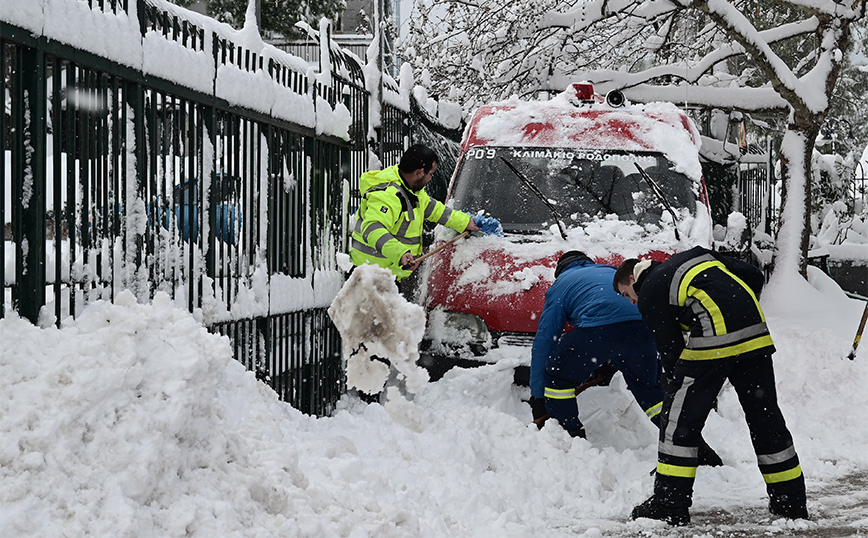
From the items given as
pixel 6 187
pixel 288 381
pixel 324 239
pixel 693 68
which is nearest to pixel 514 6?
pixel 693 68

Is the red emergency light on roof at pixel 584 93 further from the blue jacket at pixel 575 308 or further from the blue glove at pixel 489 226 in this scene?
the blue jacket at pixel 575 308

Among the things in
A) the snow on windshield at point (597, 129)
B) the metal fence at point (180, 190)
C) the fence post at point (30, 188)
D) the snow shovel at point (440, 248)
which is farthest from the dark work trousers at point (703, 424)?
the fence post at point (30, 188)

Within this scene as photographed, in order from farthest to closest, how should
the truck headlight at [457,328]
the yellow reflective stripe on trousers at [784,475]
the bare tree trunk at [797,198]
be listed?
the bare tree trunk at [797,198], the truck headlight at [457,328], the yellow reflective stripe on trousers at [784,475]

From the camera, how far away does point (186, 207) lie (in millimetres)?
4625

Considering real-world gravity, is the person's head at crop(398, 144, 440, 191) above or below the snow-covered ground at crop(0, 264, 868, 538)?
above

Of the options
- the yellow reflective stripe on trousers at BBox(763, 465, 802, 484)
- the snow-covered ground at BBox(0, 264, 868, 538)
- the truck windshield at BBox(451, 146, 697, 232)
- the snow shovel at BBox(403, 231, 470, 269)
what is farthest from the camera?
the truck windshield at BBox(451, 146, 697, 232)

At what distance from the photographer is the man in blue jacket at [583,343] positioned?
18.6 ft

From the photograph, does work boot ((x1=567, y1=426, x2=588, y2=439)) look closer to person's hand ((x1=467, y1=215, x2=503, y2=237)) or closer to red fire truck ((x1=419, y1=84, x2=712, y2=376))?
red fire truck ((x1=419, y1=84, x2=712, y2=376))

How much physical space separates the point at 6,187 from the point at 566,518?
10.0 feet

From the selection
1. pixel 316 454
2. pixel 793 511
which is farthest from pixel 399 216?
pixel 793 511

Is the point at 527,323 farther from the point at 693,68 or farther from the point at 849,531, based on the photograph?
the point at 693,68

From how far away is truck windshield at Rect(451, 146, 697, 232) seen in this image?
6949mm

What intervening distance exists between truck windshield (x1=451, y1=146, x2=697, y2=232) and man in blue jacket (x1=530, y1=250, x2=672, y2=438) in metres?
1.18

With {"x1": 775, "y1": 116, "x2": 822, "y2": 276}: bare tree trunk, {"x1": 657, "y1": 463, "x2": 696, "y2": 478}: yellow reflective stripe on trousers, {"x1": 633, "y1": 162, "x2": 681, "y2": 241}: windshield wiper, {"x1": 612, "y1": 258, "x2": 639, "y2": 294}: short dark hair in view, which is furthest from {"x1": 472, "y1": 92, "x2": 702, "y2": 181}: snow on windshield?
{"x1": 775, "y1": 116, "x2": 822, "y2": 276}: bare tree trunk
